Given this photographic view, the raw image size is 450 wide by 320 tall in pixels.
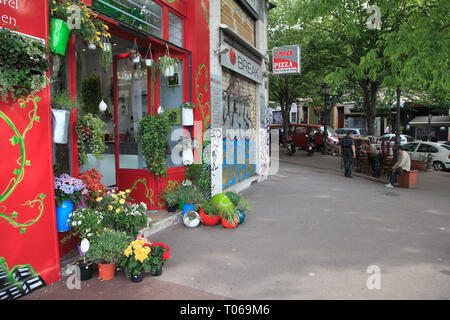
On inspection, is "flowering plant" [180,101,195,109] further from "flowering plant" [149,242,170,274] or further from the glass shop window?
"flowering plant" [149,242,170,274]

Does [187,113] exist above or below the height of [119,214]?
above

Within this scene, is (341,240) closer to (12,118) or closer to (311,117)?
(12,118)

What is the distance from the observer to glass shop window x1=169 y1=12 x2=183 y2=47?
7012mm

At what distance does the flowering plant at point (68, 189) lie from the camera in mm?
4207

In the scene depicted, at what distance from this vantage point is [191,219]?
20.9 feet

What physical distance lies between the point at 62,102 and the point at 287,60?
9.50 meters

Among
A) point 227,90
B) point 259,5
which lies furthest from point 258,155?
point 259,5

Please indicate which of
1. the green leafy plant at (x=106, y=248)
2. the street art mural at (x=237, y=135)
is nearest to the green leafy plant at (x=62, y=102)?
the green leafy plant at (x=106, y=248)

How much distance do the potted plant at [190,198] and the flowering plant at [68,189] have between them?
2.48 meters

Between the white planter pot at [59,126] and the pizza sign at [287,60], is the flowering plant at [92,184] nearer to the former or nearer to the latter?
the white planter pot at [59,126]

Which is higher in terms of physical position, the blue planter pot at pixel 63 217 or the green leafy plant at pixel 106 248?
the blue planter pot at pixel 63 217

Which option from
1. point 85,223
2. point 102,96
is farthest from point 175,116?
point 85,223

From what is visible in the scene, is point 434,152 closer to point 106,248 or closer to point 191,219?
point 191,219

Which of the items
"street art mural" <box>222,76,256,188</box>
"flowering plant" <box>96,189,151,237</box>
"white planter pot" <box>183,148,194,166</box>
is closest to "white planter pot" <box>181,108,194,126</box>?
"white planter pot" <box>183,148,194,166</box>
